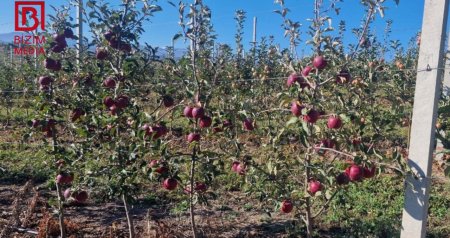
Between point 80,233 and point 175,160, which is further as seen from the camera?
point 80,233

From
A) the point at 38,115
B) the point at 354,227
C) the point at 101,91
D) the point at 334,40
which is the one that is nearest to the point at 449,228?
the point at 354,227

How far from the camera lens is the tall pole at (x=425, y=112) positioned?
1.93 m

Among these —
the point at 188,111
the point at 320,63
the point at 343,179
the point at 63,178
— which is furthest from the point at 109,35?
the point at 343,179

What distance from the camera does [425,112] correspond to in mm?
2002

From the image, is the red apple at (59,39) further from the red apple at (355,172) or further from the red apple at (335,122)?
the red apple at (355,172)

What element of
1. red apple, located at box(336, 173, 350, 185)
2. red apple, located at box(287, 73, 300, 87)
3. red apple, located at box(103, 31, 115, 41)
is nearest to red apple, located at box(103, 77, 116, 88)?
red apple, located at box(103, 31, 115, 41)

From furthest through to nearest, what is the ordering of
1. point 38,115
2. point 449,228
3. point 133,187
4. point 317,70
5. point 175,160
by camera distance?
point 449,228 → point 38,115 → point 133,187 → point 175,160 → point 317,70

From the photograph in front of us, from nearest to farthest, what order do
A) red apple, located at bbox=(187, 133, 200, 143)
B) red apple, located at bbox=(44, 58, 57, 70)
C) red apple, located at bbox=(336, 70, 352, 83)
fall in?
red apple, located at bbox=(336, 70, 352, 83) < red apple, located at bbox=(187, 133, 200, 143) < red apple, located at bbox=(44, 58, 57, 70)

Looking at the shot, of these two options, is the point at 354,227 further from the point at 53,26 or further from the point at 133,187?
the point at 53,26

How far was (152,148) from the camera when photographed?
229 cm

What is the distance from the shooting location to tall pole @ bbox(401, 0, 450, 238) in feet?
6.32

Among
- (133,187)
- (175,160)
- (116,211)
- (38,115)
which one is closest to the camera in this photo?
(175,160)

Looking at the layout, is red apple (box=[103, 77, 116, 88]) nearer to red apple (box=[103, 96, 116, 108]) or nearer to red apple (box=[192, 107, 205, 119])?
red apple (box=[103, 96, 116, 108])

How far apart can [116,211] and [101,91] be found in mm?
1606
